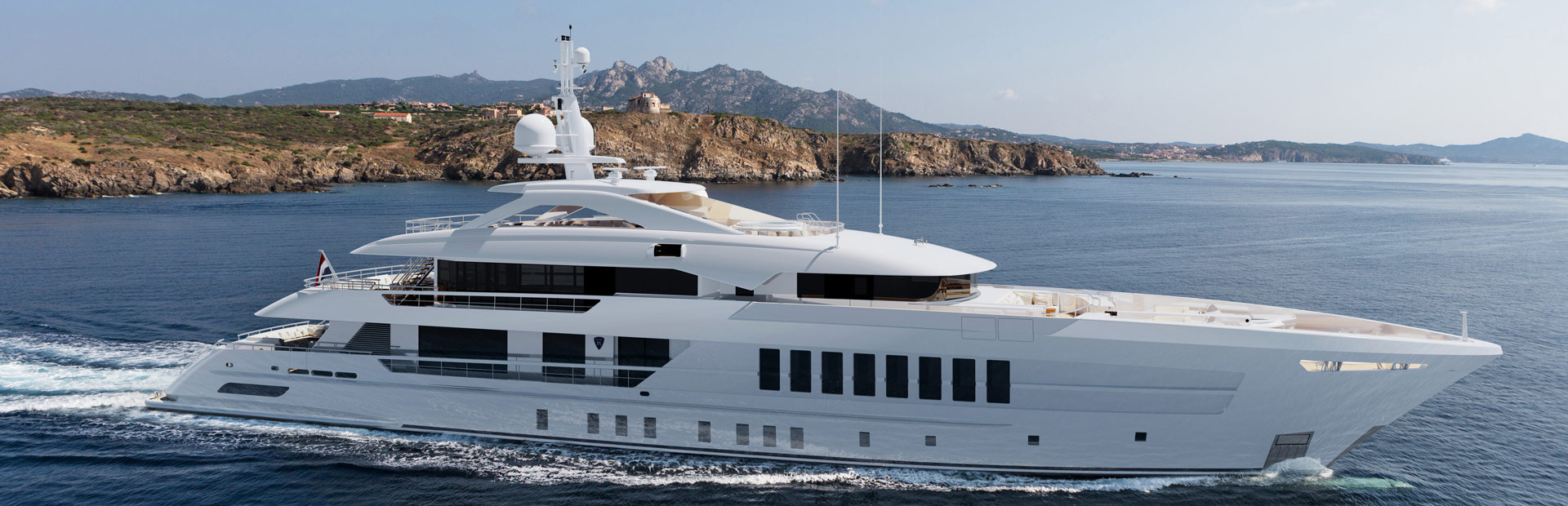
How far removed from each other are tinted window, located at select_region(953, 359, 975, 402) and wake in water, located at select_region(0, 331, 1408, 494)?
1.36 meters

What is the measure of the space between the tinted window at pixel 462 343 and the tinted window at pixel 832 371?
5440 mm

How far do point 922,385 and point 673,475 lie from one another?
13.3 ft

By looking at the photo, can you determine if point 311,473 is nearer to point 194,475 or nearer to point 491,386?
point 194,475

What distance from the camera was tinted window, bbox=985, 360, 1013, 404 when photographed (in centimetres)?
1236

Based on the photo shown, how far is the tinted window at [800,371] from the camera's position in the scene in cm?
1290

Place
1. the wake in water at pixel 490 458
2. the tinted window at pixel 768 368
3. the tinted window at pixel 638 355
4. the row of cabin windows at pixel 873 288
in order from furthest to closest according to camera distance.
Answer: the tinted window at pixel 638 355
the row of cabin windows at pixel 873 288
the tinted window at pixel 768 368
the wake in water at pixel 490 458

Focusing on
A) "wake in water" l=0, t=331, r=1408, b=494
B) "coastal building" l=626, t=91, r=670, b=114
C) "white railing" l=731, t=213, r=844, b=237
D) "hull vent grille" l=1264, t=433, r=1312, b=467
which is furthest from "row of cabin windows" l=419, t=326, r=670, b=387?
"coastal building" l=626, t=91, r=670, b=114

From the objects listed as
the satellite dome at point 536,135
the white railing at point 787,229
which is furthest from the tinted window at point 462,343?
the white railing at point 787,229

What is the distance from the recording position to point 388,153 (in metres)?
112

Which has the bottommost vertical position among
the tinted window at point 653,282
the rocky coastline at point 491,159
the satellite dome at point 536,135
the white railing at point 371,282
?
the white railing at point 371,282

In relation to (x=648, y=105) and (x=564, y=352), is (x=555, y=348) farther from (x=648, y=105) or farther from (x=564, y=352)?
(x=648, y=105)

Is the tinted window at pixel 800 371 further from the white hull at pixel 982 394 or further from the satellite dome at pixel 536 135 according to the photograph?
the satellite dome at pixel 536 135

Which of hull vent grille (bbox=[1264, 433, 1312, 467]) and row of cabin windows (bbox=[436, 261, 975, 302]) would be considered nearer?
hull vent grille (bbox=[1264, 433, 1312, 467])

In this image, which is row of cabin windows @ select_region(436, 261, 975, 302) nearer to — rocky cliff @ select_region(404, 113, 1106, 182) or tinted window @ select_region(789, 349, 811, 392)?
tinted window @ select_region(789, 349, 811, 392)
